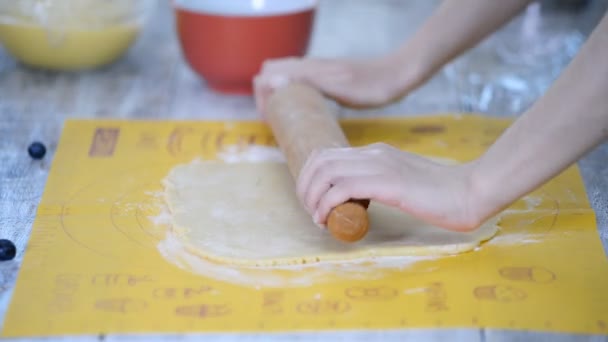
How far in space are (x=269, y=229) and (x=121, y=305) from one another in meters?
0.24

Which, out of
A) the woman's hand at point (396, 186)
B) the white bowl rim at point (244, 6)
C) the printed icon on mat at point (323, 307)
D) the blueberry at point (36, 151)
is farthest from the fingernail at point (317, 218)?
the white bowl rim at point (244, 6)

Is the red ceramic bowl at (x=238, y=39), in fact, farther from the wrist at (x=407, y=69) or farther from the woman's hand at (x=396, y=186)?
the woman's hand at (x=396, y=186)

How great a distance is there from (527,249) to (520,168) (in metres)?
0.16

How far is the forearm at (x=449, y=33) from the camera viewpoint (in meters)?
1.38

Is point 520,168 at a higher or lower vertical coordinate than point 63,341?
higher

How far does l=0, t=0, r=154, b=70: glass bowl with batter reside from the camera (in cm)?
161

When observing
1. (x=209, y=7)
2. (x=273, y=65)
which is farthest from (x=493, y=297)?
Answer: (x=209, y=7)

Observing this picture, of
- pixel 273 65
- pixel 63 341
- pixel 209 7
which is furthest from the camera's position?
pixel 209 7

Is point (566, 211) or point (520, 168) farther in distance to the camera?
point (566, 211)

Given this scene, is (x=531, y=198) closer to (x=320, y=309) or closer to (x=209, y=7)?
(x=320, y=309)

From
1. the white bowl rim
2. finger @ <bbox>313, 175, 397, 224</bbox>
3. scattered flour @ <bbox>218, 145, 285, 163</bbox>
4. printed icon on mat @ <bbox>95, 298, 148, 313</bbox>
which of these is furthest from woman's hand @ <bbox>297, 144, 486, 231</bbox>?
the white bowl rim

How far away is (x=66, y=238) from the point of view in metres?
1.09

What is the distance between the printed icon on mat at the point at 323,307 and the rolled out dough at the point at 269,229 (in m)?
0.09

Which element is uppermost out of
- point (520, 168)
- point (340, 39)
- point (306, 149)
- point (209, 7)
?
point (520, 168)
